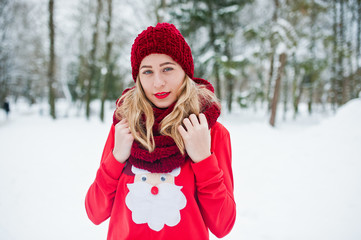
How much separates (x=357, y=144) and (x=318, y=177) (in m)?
1.53

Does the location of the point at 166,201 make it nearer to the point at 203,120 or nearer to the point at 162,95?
the point at 203,120

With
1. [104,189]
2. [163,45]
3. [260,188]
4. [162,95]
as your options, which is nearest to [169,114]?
[162,95]

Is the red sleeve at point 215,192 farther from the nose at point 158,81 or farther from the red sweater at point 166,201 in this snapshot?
the nose at point 158,81

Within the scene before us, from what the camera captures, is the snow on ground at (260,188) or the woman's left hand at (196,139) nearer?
the woman's left hand at (196,139)

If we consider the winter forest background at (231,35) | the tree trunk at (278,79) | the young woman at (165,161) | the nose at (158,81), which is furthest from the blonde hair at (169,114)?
the tree trunk at (278,79)

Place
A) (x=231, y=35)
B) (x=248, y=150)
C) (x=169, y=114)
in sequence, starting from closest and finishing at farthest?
(x=169, y=114)
(x=248, y=150)
(x=231, y=35)

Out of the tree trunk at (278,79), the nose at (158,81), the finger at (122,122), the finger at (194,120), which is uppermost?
the tree trunk at (278,79)

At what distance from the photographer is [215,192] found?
1.00 m

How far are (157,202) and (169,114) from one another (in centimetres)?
49

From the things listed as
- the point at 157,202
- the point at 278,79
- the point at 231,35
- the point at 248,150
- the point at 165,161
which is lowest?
Answer: the point at 248,150

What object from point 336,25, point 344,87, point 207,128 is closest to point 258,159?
point 207,128

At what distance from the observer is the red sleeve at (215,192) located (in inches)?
39.4

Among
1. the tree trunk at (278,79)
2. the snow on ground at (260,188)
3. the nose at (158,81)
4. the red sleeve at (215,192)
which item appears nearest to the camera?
the red sleeve at (215,192)

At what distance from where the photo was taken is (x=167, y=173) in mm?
1079
